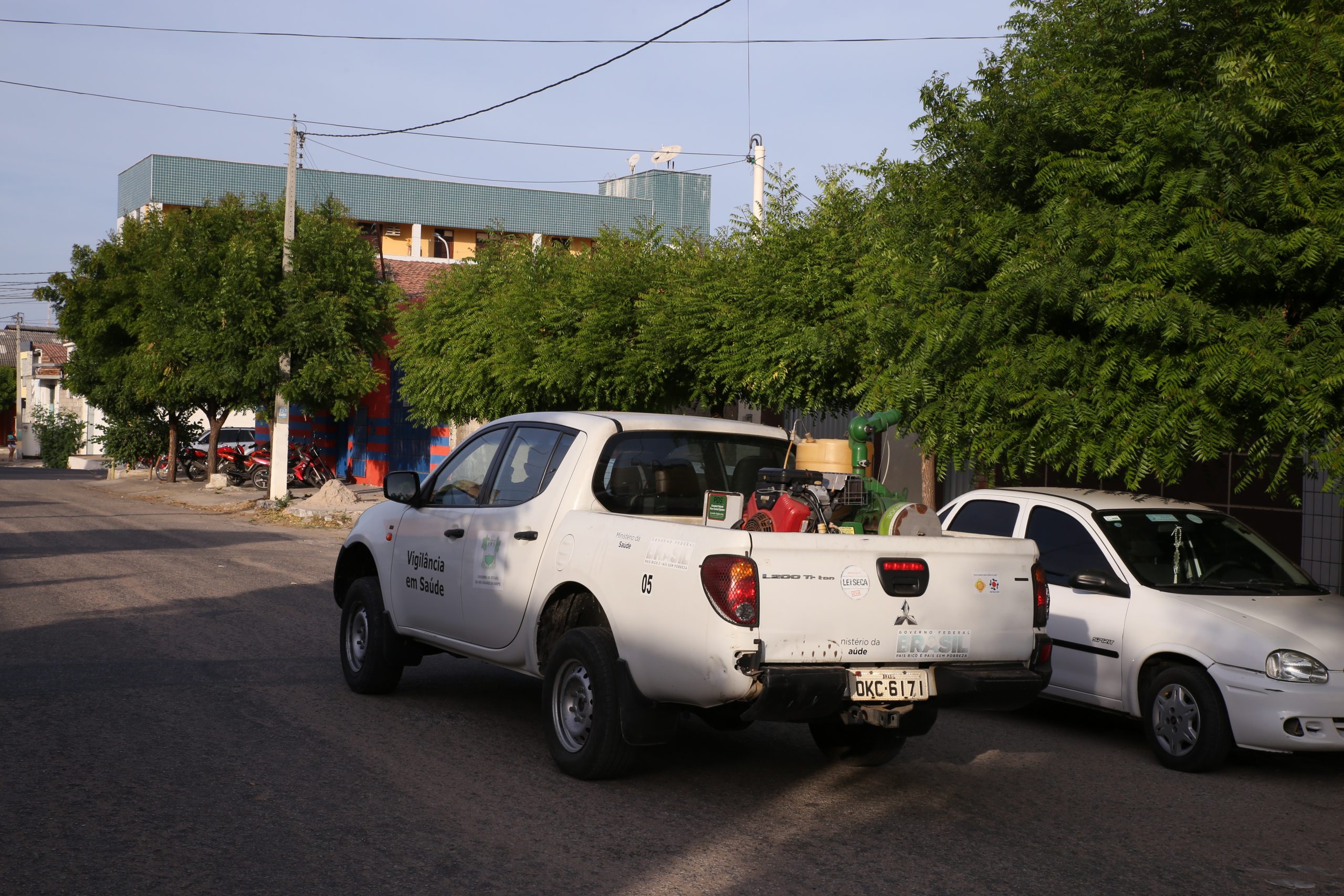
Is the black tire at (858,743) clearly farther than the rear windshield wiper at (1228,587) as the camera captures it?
No

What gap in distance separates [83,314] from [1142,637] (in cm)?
3437

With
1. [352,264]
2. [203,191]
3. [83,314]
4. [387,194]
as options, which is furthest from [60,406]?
[352,264]

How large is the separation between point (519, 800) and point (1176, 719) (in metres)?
3.96

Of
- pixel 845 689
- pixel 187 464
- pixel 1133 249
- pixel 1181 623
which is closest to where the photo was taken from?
pixel 845 689

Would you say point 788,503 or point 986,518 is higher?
point 788,503

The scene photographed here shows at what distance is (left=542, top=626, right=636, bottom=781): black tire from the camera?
614 centimetres

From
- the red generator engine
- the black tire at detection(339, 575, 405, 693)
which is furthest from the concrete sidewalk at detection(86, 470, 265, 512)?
the red generator engine

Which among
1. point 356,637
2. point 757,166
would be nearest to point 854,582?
point 356,637

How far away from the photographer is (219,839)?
5.19 meters

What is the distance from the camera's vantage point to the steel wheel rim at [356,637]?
27.8 feet

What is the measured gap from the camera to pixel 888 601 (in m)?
5.87

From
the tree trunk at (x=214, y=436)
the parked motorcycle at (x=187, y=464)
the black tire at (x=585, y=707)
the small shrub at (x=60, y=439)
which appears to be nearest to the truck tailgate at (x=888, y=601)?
the black tire at (x=585, y=707)

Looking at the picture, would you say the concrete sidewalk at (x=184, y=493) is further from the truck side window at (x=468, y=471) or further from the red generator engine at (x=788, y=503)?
the red generator engine at (x=788, y=503)

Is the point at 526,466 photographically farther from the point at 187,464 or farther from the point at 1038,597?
the point at 187,464
